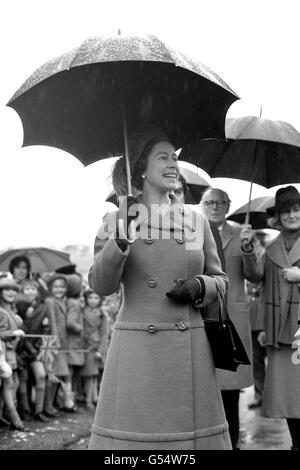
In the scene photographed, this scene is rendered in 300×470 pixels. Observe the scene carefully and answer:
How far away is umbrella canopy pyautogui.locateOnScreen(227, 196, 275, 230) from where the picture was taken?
830 cm

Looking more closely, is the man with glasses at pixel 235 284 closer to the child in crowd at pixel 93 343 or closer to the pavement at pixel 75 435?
the pavement at pixel 75 435

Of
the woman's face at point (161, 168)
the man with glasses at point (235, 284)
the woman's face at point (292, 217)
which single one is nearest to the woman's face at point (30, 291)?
the man with glasses at point (235, 284)

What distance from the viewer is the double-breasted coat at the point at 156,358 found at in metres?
3.75

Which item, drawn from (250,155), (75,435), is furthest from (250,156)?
(75,435)

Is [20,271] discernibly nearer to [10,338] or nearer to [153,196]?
[10,338]

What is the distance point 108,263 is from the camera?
3740 millimetres

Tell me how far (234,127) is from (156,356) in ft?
8.67

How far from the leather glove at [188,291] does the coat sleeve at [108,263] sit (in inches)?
11.1

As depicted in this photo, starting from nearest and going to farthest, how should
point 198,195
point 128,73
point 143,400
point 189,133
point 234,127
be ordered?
point 143,400, point 128,73, point 189,133, point 234,127, point 198,195

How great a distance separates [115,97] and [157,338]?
1346 millimetres

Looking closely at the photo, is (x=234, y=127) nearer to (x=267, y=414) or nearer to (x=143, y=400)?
(x=267, y=414)

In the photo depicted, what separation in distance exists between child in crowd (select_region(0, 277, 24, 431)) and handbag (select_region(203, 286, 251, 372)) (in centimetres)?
486

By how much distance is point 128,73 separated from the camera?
13.4 ft
